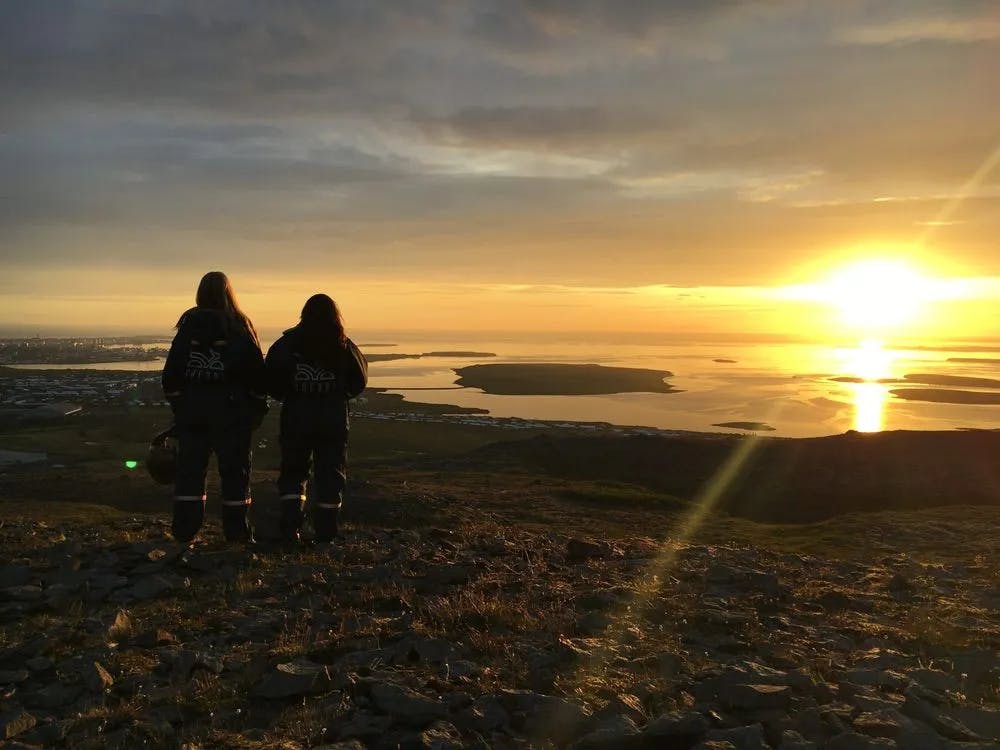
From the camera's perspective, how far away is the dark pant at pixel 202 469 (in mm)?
9148

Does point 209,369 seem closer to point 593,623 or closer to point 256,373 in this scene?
point 256,373

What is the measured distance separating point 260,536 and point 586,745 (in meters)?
7.19

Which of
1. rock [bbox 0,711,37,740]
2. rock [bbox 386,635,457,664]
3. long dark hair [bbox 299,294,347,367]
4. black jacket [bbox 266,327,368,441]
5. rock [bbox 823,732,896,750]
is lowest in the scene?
rock [bbox 0,711,37,740]

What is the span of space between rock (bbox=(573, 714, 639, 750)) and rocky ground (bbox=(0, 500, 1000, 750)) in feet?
0.05

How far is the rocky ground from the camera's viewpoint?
15.2 ft

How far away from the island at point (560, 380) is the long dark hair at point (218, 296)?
105419 millimetres

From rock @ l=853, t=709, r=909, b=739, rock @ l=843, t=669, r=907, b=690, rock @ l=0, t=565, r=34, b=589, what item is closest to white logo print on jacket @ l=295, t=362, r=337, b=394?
rock @ l=0, t=565, r=34, b=589

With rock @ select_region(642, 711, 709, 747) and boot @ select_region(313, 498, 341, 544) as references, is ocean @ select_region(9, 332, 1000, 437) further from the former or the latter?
rock @ select_region(642, 711, 709, 747)

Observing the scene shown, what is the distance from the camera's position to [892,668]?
583 cm

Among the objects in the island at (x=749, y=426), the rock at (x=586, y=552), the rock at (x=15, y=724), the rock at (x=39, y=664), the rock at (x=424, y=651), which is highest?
the rock at (x=424, y=651)

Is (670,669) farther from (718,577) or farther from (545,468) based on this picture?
(545,468)

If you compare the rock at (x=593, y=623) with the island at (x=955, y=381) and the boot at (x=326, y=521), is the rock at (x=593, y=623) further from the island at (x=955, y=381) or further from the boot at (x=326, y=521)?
the island at (x=955, y=381)

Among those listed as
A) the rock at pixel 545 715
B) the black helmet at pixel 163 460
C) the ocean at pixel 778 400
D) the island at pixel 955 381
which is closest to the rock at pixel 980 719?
the rock at pixel 545 715

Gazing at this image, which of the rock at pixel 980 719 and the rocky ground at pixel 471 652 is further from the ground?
the rock at pixel 980 719
